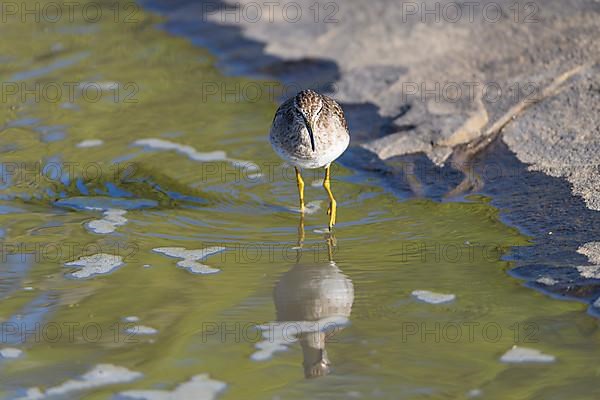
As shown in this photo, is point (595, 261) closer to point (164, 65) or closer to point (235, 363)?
point (235, 363)

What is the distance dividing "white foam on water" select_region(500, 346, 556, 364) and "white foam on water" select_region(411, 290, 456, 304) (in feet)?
2.48

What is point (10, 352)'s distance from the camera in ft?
19.5

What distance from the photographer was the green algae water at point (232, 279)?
18.6ft

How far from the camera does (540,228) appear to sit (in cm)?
747

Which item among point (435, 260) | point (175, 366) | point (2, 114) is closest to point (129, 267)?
point (175, 366)

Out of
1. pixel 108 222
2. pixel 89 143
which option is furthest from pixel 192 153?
pixel 108 222

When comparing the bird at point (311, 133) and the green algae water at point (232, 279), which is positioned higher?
the bird at point (311, 133)

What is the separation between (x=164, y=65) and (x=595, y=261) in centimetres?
669

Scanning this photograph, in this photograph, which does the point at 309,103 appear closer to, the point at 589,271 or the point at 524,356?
the point at 589,271

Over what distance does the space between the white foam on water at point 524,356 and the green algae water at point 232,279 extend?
18mm

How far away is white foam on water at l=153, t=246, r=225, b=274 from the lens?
7.13 metres
